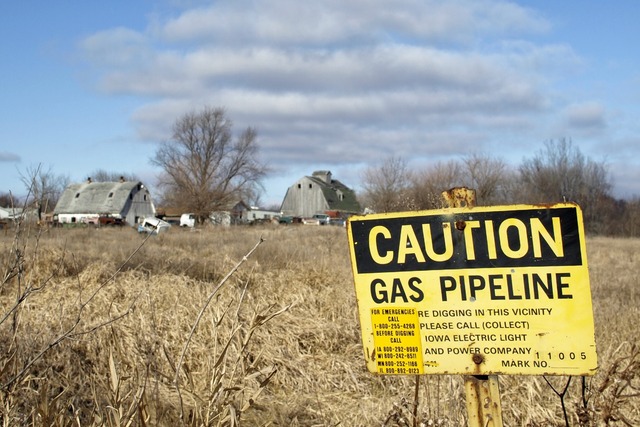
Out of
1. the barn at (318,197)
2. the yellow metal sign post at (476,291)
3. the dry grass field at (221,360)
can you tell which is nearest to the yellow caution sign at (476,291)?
the yellow metal sign post at (476,291)

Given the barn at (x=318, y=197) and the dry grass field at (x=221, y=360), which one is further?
the barn at (x=318, y=197)

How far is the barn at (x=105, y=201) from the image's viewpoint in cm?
6631

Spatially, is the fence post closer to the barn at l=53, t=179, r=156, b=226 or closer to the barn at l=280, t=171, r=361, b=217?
the barn at l=53, t=179, r=156, b=226

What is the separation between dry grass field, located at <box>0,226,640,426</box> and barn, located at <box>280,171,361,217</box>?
209 feet

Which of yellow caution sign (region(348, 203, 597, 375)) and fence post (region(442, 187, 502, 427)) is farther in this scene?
fence post (region(442, 187, 502, 427))

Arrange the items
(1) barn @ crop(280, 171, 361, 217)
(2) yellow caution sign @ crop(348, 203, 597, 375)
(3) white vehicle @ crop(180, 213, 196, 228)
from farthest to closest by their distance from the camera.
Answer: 1. (1) barn @ crop(280, 171, 361, 217)
2. (3) white vehicle @ crop(180, 213, 196, 228)
3. (2) yellow caution sign @ crop(348, 203, 597, 375)

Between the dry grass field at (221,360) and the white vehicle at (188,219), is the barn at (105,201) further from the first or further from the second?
the dry grass field at (221,360)

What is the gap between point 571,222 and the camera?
2.17 meters

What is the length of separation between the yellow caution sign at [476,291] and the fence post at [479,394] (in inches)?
2.5

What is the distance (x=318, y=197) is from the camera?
7525 cm

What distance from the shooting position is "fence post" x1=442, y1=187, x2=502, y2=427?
2.28 metres

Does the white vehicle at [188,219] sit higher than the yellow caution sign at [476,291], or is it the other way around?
the white vehicle at [188,219]

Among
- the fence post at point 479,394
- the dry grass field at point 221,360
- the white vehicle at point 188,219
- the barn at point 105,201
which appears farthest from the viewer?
the barn at point 105,201

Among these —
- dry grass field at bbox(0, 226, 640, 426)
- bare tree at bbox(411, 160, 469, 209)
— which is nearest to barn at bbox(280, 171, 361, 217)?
bare tree at bbox(411, 160, 469, 209)
